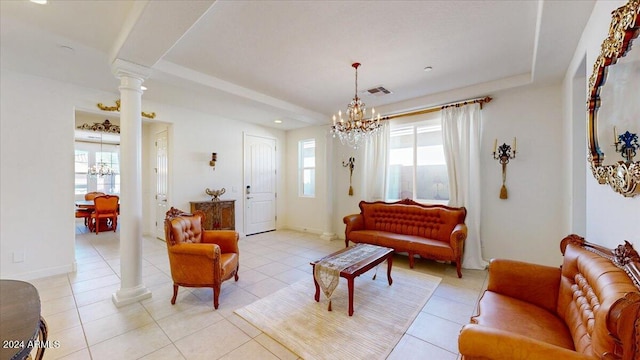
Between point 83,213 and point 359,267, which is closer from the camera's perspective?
point 359,267

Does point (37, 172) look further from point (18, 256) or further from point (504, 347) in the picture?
point (504, 347)

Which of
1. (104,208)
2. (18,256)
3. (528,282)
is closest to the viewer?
(528,282)

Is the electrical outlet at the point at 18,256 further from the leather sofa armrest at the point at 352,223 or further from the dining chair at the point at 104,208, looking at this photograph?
the leather sofa armrest at the point at 352,223

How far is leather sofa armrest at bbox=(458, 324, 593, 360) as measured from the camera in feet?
3.60

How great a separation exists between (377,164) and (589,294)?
145 inches

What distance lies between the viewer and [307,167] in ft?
21.2

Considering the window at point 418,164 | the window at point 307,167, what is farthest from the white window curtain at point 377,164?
the window at point 307,167

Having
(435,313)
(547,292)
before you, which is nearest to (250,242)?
(435,313)

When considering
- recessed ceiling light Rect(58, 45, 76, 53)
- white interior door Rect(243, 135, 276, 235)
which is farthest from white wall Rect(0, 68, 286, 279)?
white interior door Rect(243, 135, 276, 235)

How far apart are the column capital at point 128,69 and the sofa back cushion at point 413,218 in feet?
12.8

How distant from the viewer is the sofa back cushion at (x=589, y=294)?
109 cm

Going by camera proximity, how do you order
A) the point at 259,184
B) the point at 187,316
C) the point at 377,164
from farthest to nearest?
the point at 259,184 → the point at 377,164 → the point at 187,316

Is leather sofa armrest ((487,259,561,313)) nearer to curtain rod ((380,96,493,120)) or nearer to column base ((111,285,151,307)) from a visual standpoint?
curtain rod ((380,96,493,120))

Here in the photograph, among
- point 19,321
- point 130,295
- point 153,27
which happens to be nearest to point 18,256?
point 130,295
